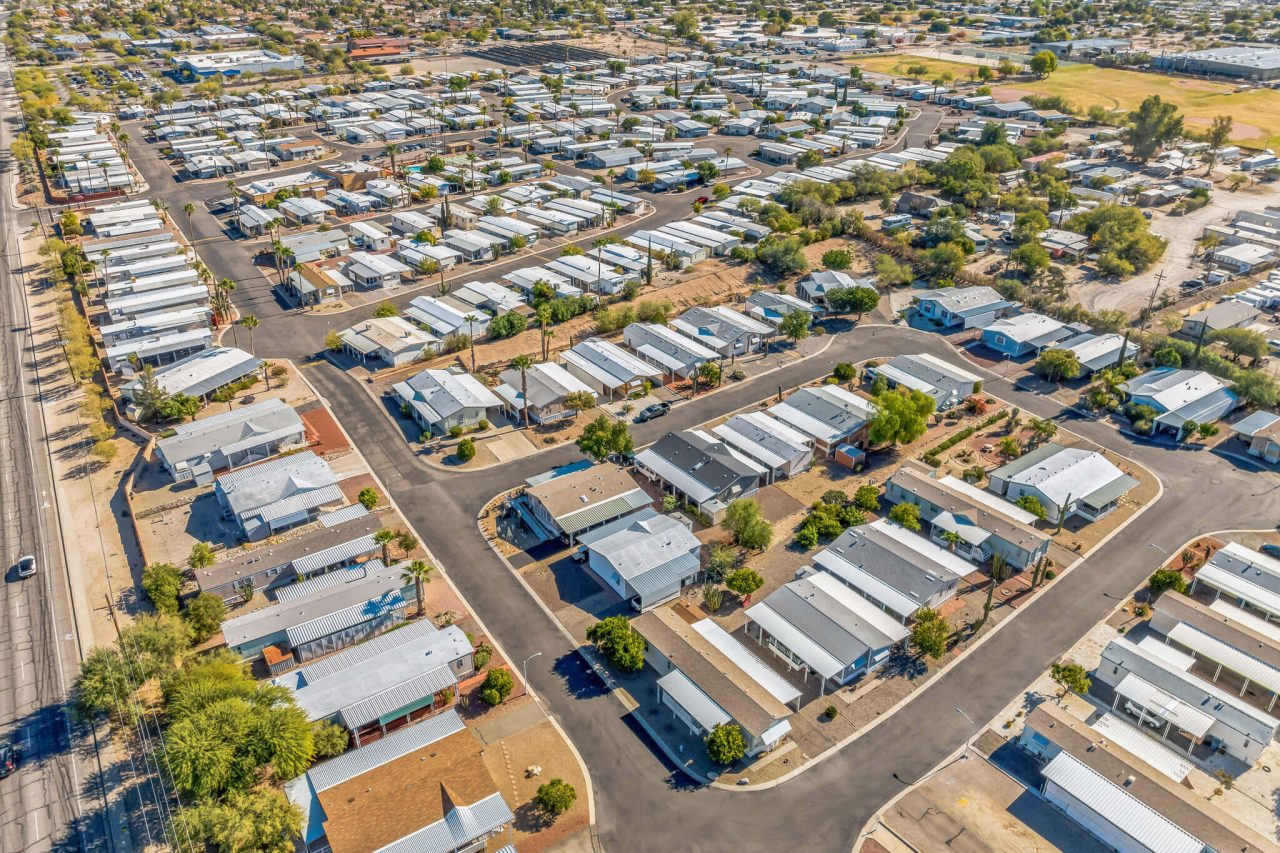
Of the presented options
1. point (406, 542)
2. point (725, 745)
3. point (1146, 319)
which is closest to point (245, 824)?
point (725, 745)

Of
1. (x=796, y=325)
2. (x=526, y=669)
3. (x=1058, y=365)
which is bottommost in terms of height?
(x=526, y=669)

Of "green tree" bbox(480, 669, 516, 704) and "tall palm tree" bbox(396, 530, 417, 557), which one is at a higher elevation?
"tall palm tree" bbox(396, 530, 417, 557)

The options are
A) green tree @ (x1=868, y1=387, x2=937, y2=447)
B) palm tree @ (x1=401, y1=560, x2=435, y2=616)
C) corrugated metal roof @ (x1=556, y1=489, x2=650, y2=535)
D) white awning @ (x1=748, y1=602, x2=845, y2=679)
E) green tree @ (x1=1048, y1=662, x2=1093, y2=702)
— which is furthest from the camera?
green tree @ (x1=868, y1=387, x2=937, y2=447)

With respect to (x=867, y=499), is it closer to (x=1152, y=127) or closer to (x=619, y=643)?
(x=619, y=643)

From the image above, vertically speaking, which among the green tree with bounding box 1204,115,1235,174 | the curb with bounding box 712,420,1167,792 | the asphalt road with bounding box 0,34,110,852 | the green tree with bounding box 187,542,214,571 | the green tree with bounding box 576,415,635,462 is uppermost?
→ the green tree with bounding box 1204,115,1235,174

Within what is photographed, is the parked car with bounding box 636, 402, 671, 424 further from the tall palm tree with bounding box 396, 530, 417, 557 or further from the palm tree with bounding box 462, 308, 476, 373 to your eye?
the tall palm tree with bounding box 396, 530, 417, 557

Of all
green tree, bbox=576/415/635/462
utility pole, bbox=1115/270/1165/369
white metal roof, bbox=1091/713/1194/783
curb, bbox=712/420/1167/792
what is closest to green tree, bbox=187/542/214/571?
green tree, bbox=576/415/635/462

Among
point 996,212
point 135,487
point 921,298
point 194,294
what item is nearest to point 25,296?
point 194,294

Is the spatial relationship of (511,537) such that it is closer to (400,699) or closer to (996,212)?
(400,699)
